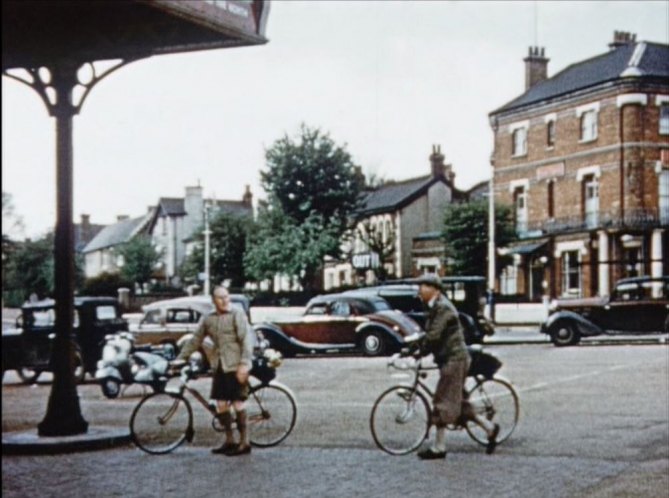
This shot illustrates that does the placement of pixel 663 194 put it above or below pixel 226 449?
above

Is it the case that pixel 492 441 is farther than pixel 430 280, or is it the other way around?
pixel 492 441

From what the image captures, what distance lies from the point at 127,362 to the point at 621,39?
1318mm

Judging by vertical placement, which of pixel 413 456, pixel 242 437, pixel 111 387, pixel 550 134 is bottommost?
pixel 413 456

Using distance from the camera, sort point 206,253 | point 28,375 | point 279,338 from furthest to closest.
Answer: point 279,338
point 206,253
point 28,375

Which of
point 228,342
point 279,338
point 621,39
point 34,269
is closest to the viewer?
point 34,269

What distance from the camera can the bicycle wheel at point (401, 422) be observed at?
5.12 meters

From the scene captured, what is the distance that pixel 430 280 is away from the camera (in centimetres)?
265

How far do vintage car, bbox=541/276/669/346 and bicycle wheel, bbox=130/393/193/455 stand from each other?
1491 millimetres

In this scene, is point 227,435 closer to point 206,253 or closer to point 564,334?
point 564,334

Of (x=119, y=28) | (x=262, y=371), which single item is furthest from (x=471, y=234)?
(x=262, y=371)

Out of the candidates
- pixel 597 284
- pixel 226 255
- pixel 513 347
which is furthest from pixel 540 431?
pixel 226 255

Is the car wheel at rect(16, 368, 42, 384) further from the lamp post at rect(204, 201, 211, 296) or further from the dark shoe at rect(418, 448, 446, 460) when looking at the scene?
the dark shoe at rect(418, 448, 446, 460)

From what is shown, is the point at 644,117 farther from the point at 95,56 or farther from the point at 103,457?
the point at 103,457

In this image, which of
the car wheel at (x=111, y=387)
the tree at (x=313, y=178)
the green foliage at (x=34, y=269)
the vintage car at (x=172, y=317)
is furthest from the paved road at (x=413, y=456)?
the green foliage at (x=34, y=269)
